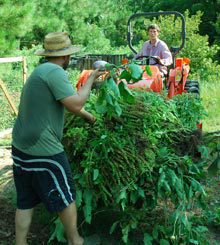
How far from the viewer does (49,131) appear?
3.20 metres

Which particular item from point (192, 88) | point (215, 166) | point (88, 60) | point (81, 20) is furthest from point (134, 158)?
point (81, 20)

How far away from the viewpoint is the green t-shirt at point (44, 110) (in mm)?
3121

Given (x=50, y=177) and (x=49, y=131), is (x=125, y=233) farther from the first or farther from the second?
(x=49, y=131)

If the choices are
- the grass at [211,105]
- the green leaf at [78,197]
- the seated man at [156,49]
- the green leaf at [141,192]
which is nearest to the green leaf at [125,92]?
the green leaf at [141,192]

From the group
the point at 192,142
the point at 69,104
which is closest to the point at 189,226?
the point at 192,142

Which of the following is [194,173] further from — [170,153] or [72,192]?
[72,192]

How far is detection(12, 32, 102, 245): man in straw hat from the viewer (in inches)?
124

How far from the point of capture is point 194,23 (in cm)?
1488

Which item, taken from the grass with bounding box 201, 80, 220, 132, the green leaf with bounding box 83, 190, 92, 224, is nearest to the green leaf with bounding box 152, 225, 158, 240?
the green leaf with bounding box 83, 190, 92, 224

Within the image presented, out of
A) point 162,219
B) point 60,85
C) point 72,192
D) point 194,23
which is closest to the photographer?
point 60,85

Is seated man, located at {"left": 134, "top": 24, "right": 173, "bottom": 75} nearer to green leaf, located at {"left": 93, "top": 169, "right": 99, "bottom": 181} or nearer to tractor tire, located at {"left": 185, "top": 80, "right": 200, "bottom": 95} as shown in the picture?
tractor tire, located at {"left": 185, "top": 80, "right": 200, "bottom": 95}

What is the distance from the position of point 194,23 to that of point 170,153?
11.9 meters

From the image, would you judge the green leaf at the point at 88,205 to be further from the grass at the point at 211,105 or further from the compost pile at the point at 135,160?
the grass at the point at 211,105

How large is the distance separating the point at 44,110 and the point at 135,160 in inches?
29.2
